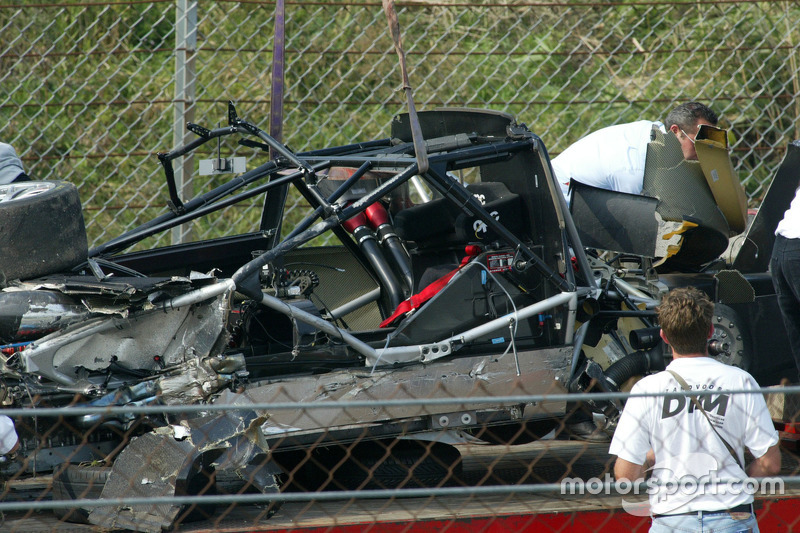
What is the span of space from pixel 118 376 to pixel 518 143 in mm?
2193

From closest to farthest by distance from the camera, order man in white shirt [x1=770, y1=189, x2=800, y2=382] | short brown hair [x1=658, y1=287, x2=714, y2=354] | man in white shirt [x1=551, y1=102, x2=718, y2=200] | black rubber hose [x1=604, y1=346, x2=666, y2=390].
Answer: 1. short brown hair [x1=658, y1=287, x2=714, y2=354]
2. black rubber hose [x1=604, y1=346, x2=666, y2=390]
3. man in white shirt [x1=770, y1=189, x2=800, y2=382]
4. man in white shirt [x1=551, y1=102, x2=718, y2=200]

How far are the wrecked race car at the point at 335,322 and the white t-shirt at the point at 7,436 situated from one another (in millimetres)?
85

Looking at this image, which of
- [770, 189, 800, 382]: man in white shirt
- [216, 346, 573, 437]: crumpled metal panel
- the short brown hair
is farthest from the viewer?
[770, 189, 800, 382]: man in white shirt

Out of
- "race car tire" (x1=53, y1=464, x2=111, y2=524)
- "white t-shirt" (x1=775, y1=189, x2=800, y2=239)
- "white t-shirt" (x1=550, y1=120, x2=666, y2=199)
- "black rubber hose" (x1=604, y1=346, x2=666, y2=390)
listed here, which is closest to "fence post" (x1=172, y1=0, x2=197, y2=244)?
"white t-shirt" (x1=550, y1=120, x2=666, y2=199)

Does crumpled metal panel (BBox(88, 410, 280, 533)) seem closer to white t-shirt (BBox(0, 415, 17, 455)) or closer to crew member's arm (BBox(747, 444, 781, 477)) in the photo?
white t-shirt (BBox(0, 415, 17, 455))

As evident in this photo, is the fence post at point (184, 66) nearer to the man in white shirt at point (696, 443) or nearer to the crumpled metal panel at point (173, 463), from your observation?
the crumpled metal panel at point (173, 463)

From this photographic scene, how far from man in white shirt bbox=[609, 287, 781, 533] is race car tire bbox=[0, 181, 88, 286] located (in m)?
2.53

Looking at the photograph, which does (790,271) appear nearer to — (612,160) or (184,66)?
(612,160)

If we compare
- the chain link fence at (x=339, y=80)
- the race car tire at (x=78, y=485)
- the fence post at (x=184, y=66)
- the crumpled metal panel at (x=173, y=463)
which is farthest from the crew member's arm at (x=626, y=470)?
the chain link fence at (x=339, y=80)

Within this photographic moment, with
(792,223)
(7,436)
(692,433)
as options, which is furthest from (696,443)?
(7,436)

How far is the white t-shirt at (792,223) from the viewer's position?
4492 millimetres

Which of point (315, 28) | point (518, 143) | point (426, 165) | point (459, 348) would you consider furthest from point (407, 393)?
point (315, 28)

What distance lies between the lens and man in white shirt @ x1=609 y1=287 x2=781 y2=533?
2.73 m

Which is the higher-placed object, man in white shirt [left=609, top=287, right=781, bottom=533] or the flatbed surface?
man in white shirt [left=609, top=287, right=781, bottom=533]
